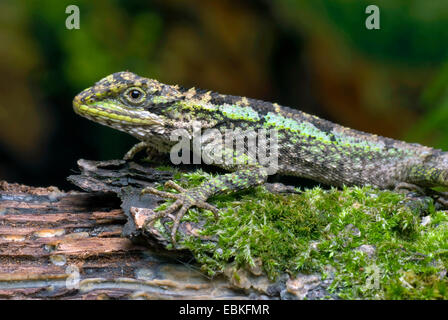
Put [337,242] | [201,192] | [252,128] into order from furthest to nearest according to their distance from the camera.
→ [252,128] → [201,192] → [337,242]

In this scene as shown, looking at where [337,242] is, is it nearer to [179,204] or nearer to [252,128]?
[179,204]

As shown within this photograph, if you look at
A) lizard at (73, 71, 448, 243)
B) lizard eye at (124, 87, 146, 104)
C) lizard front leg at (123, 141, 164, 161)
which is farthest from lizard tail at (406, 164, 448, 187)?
lizard eye at (124, 87, 146, 104)

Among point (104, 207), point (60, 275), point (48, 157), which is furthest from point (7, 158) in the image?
point (60, 275)

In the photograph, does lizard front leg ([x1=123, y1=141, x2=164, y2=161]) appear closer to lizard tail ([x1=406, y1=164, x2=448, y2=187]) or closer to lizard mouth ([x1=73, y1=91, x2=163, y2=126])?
lizard mouth ([x1=73, y1=91, x2=163, y2=126])

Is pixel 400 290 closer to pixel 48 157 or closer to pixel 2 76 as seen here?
pixel 48 157

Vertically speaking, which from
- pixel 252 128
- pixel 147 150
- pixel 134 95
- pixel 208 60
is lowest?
pixel 147 150

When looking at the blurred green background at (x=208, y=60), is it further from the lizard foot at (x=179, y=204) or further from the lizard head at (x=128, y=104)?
the lizard foot at (x=179, y=204)

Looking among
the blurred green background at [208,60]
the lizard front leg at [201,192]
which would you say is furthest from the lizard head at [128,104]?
the blurred green background at [208,60]

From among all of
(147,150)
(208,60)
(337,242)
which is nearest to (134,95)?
(147,150)
